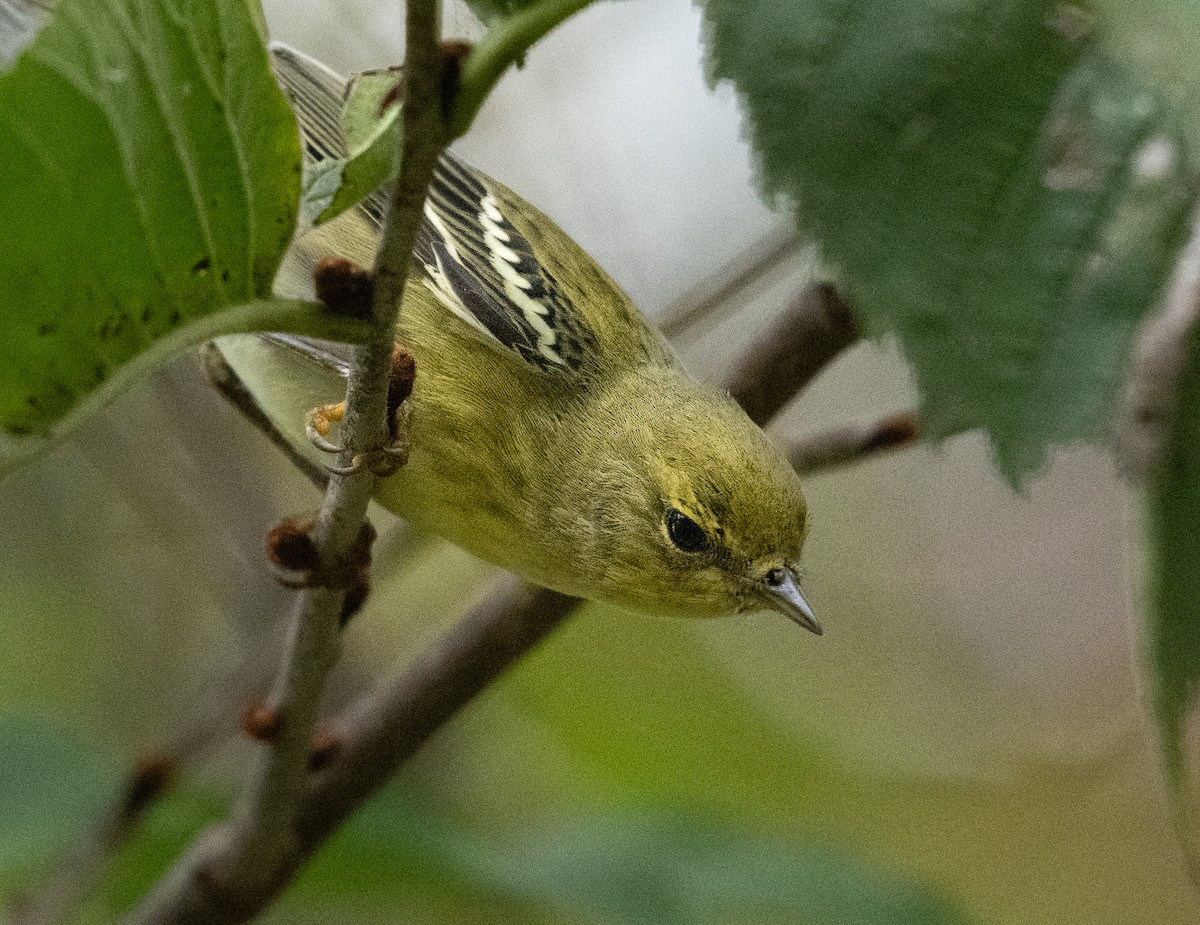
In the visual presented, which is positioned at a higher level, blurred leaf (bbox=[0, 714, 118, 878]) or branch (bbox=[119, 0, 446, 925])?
branch (bbox=[119, 0, 446, 925])

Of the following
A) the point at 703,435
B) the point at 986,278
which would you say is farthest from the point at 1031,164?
the point at 703,435

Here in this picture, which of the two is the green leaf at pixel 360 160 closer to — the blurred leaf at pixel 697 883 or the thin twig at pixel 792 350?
the thin twig at pixel 792 350

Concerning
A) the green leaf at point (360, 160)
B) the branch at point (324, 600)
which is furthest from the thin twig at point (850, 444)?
the green leaf at point (360, 160)

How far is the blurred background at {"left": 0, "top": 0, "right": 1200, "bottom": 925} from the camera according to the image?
263 cm

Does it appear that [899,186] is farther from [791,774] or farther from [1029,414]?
[791,774]

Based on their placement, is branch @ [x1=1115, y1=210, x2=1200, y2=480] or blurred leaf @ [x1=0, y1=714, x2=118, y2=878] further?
blurred leaf @ [x1=0, y1=714, x2=118, y2=878]

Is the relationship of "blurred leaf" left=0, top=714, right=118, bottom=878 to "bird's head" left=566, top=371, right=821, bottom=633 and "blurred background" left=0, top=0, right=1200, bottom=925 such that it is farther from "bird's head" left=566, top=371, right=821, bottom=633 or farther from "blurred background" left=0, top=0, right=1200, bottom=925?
"bird's head" left=566, top=371, right=821, bottom=633

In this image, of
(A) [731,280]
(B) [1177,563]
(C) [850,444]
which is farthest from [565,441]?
(B) [1177,563]

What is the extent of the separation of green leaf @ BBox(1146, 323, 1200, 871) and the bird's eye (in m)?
0.99

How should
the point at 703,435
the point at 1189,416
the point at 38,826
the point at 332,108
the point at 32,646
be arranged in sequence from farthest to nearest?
the point at 32,646
the point at 332,108
the point at 38,826
the point at 703,435
the point at 1189,416

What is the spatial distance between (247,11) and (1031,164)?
0.75m

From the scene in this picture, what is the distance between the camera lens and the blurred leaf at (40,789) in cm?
257

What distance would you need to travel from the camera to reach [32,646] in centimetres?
414

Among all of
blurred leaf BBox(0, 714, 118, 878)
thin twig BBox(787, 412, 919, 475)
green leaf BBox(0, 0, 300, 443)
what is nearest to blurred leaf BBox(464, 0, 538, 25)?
green leaf BBox(0, 0, 300, 443)
